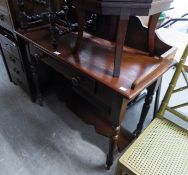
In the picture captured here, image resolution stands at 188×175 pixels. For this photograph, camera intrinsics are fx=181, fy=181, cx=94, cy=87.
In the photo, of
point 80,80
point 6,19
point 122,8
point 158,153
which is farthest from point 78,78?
point 6,19

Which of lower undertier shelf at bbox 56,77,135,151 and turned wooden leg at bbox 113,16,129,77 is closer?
turned wooden leg at bbox 113,16,129,77

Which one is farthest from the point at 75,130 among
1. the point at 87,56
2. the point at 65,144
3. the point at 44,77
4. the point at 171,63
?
the point at 171,63

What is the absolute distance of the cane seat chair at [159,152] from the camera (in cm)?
83

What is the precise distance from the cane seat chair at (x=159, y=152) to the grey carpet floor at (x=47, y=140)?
473 millimetres

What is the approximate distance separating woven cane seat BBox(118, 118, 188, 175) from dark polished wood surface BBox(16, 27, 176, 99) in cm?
30

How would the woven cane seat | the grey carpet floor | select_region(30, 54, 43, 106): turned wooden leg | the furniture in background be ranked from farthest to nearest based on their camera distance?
1. select_region(30, 54, 43, 106): turned wooden leg
2. the grey carpet floor
3. the woven cane seat
4. the furniture in background

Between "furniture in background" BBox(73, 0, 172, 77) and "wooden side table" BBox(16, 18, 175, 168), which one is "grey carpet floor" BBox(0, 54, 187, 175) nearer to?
"wooden side table" BBox(16, 18, 175, 168)

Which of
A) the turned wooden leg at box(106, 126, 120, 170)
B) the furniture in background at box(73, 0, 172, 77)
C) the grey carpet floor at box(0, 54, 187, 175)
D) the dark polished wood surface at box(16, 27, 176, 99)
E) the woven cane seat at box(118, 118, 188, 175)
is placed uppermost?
the furniture in background at box(73, 0, 172, 77)

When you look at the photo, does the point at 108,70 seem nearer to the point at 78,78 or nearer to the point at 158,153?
the point at 78,78

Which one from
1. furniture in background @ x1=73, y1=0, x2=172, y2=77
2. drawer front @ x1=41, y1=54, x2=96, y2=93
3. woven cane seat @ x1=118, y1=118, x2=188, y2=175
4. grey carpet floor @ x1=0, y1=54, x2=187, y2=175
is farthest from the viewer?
grey carpet floor @ x1=0, y1=54, x2=187, y2=175

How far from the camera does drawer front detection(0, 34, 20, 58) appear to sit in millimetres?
1464

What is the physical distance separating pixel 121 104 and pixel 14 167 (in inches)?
36.8

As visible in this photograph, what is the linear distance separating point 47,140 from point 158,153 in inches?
35.5

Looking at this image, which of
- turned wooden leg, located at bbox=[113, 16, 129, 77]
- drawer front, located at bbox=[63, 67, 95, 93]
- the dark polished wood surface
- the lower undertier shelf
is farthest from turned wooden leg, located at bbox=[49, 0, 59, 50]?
the lower undertier shelf
